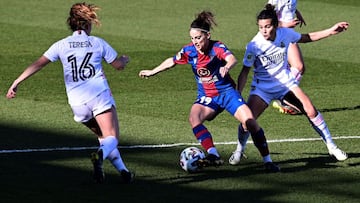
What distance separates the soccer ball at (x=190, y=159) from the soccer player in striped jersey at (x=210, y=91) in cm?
8

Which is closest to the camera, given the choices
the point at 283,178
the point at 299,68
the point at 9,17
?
the point at 283,178

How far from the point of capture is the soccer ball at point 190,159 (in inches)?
476

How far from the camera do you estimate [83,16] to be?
457 inches

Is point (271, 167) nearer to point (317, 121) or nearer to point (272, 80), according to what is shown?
point (317, 121)

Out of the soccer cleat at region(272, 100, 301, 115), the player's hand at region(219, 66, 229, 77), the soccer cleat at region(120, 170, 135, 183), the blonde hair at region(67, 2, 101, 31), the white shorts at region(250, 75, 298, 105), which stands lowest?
the soccer cleat at region(272, 100, 301, 115)

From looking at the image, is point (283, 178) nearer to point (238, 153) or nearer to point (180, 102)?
point (238, 153)

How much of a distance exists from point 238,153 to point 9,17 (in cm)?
1750

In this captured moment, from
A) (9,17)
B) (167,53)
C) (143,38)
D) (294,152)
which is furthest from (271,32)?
(9,17)

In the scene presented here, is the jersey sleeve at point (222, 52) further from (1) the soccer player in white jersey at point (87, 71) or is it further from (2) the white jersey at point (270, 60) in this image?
(1) the soccer player in white jersey at point (87, 71)

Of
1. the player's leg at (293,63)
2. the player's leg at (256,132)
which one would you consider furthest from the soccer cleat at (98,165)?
the player's leg at (293,63)

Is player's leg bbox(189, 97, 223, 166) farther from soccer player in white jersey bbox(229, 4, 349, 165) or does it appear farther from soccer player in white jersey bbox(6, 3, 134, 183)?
soccer player in white jersey bbox(6, 3, 134, 183)

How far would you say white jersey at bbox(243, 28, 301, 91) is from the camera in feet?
41.5

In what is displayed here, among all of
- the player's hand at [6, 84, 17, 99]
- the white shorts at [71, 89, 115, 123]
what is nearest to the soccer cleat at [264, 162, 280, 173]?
the white shorts at [71, 89, 115, 123]

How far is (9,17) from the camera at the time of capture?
95.3ft
